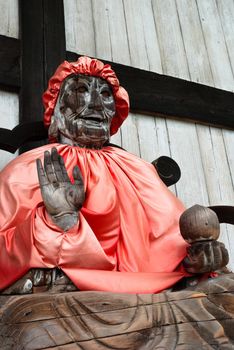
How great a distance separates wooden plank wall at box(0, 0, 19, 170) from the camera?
1.85m

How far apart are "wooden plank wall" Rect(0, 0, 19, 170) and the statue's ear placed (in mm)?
347

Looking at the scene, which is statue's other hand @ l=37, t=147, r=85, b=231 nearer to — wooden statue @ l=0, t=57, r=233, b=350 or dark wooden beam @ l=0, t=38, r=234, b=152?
wooden statue @ l=0, t=57, r=233, b=350

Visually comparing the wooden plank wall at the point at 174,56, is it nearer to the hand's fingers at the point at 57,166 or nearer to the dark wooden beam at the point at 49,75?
the dark wooden beam at the point at 49,75

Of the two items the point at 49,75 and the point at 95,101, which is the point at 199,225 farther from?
the point at 49,75

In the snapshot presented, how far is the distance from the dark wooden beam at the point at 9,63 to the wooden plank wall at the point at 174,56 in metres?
0.27

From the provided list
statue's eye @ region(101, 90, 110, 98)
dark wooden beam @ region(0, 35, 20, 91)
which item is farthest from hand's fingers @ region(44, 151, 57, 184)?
dark wooden beam @ region(0, 35, 20, 91)

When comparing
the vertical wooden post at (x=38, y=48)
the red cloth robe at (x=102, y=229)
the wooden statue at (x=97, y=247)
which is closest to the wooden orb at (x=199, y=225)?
the wooden statue at (x=97, y=247)

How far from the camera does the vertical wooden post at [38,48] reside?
1.87m

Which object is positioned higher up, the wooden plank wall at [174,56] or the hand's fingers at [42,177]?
the wooden plank wall at [174,56]

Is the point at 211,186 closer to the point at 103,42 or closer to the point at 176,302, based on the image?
the point at 103,42

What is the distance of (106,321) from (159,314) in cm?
11

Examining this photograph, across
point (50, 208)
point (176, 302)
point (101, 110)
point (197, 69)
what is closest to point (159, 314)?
point (176, 302)

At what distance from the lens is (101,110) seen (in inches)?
58.4

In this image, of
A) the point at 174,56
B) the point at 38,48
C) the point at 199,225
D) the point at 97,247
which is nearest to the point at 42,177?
the point at 97,247
